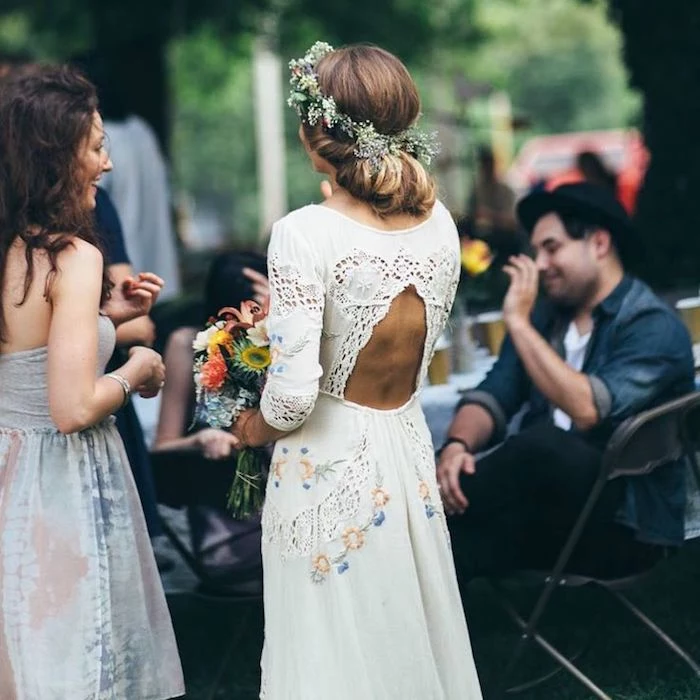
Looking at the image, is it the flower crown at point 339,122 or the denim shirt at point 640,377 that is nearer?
the flower crown at point 339,122

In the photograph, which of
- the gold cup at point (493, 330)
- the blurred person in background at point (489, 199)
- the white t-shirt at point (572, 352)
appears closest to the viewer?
the white t-shirt at point (572, 352)

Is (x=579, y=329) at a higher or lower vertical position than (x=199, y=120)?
lower

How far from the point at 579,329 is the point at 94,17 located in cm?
1032

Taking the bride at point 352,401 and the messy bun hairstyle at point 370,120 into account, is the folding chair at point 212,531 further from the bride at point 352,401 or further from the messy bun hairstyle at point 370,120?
the messy bun hairstyle at point 370,120

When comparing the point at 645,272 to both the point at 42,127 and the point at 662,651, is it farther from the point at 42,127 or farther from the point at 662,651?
the point at 42,127

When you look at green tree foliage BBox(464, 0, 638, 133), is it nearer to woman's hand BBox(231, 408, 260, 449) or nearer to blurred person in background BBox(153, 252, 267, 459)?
blurred person in background BBox(153, 252, 267, 459)

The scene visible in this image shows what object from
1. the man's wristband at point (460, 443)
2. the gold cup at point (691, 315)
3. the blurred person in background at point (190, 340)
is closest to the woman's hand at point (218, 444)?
the blurred person in background at point (190, 340)

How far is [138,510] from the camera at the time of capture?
3.68m

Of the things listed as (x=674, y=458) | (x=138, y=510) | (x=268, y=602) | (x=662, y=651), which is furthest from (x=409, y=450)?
(x=662, y=651)

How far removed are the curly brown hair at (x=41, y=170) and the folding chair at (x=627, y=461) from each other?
1497 millimetres

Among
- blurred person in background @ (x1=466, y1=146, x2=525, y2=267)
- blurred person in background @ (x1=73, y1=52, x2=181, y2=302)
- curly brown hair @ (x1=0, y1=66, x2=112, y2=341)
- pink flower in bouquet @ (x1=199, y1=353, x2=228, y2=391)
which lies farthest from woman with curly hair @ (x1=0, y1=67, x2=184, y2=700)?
blurred person in background @ (x1=466, y1=146, x2=525, y2=267)

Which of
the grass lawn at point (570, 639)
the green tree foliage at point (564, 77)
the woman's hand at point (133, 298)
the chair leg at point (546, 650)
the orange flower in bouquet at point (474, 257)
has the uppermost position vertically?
the green tree foliage at point (564, 77)

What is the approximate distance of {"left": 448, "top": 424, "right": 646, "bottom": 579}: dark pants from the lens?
4.21m

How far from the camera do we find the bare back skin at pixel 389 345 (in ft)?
11.0
